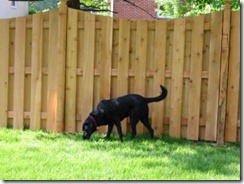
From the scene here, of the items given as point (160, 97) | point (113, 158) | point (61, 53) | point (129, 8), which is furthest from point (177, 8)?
point (113, 158)

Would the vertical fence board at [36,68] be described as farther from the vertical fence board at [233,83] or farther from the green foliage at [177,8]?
the green foliage at [177,8]

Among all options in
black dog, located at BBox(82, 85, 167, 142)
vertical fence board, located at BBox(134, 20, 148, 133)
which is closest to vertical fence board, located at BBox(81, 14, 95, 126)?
black dog, located at BBox(82, 85, 167, 142)

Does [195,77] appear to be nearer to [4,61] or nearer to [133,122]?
[133,122]

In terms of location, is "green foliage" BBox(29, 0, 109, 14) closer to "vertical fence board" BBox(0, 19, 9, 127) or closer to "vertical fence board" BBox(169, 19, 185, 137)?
"vertical fence board" BBox(0, 19, 9, 127)

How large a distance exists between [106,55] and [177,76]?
49.0 inches

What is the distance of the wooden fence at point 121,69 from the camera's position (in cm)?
628

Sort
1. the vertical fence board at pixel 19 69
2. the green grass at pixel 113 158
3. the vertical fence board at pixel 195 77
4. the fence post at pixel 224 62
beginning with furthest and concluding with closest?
1. the vertical fence board at pixel 19 69
2. the vertical fence board at pixel 195 77
3. the fence post at pixel 224 62
4. the green grass at pixel 113 158

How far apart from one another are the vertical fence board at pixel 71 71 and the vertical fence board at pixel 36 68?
507 mm

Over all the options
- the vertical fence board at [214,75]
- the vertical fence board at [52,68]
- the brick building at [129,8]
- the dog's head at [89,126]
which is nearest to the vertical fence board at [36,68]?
the vertical fence board at [52,68]

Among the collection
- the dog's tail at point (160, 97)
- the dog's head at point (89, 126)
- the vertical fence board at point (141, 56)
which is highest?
the vertical fence board at point (141, 56)

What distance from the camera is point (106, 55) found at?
267 inches

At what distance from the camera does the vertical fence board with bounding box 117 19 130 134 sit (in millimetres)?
6672

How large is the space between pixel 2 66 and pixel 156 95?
283 cm

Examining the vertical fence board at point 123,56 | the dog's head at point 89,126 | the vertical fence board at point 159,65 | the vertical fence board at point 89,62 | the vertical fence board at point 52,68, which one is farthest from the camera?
the vertical fence board at point 52,68
